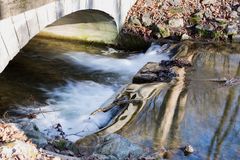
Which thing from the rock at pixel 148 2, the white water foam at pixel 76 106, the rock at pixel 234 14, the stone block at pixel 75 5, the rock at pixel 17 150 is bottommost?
the white water foam at pixel 76 106

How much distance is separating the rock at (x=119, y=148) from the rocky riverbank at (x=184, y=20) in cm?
665

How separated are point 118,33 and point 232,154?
274 inches

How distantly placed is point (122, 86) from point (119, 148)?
3576 millimetres

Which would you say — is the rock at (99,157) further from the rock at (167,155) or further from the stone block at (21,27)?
the stone block at (21,27)

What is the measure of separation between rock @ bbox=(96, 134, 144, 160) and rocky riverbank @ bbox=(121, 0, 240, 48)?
21.8 feet

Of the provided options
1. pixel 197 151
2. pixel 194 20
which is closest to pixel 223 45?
pixel 194 20

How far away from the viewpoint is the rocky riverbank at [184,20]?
12.7m

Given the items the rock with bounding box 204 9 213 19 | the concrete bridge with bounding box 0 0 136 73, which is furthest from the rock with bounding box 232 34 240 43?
the concrete bridge with bounding box 0 0 136 73

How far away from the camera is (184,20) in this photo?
1320cm

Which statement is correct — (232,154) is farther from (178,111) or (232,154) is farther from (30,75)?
(30,75)

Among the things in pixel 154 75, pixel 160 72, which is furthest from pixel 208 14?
pixel 154 75

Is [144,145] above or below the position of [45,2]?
below

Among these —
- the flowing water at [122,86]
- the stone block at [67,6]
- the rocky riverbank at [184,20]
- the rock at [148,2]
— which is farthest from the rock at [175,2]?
the stone block at [67,6]

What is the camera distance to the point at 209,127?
7246 mm
